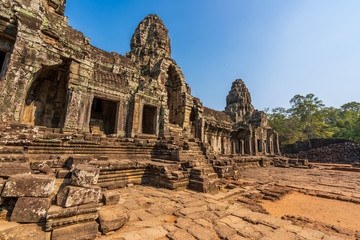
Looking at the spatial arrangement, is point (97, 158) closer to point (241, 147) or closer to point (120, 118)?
point (120, 118)

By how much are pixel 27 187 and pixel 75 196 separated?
2.21ft

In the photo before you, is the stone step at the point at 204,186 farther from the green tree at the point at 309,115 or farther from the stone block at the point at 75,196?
the green tree at the point at 309,115

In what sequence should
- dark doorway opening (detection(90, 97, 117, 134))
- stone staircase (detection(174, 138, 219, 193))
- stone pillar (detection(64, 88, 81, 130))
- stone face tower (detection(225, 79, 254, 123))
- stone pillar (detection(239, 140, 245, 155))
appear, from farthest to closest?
stone face tower (detection(225, 79, 254, 123)) < stone pillar (detection(239, 140, 245, 155)) < dark doorway opening (detection(90, 97, 117, 134)) < stone pillar (detection(64, 88, 81, 130)) < stone staircase (detection(174, 138, 219, 193))

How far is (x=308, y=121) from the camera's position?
3722cm

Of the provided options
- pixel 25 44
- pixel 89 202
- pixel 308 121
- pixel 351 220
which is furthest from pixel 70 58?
pixel 308 121

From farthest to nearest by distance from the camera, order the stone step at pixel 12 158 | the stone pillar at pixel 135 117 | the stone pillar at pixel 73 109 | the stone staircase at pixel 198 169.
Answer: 1. the stone pillar at pixel 135 117
2. the stone pillar at pixel 73 109
3. the stone staircase at pixel 198 169
4. the stone step at pixel 12 158

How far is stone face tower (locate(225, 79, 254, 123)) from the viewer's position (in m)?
28.2

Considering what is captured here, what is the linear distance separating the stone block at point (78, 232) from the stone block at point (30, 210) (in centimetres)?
43

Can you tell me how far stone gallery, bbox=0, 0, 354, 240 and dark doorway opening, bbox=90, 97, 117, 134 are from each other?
77 mm

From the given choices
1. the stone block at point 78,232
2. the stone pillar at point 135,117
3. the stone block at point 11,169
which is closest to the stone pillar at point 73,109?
the stone pillar at point 135,117

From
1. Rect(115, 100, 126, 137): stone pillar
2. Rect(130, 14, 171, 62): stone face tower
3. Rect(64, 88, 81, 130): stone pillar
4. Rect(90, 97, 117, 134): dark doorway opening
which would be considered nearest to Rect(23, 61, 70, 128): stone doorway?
Rect(64, 88, 81, 130): stone pillar

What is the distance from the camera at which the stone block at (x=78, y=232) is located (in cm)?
211

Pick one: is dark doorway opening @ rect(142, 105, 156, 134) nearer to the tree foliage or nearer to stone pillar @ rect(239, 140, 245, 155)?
stone pillar @ rect(239, 140, 245, 155)

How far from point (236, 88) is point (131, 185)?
30876 mm
